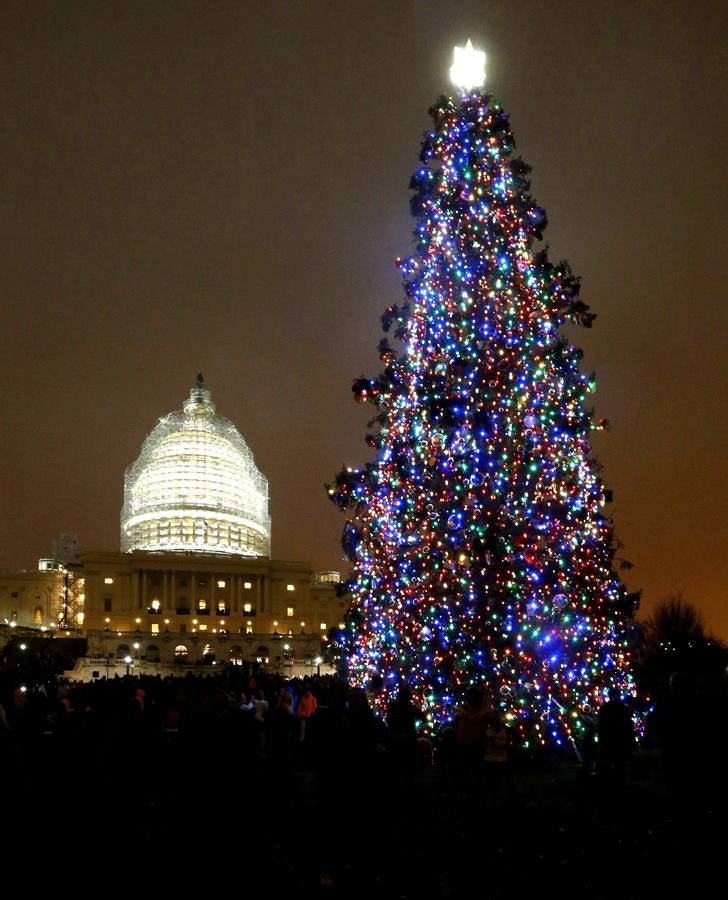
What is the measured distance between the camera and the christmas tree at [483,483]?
1502cm

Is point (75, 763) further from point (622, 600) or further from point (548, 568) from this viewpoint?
point (622, 600)

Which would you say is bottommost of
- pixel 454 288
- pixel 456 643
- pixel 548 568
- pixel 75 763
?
pixel 75 763

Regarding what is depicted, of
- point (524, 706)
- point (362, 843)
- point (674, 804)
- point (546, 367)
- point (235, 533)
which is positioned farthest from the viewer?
point (235, 533)

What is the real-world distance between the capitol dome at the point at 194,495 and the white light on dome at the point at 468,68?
321 feet

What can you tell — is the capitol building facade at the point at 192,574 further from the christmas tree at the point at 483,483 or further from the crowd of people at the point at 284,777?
the crowd of people at the point at 284,777

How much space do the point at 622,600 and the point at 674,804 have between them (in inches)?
268

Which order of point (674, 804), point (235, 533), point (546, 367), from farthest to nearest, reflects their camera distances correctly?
point (235, 533)
point (546, 367)
point (674, 804)

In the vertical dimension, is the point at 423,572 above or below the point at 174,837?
above

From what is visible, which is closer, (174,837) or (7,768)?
(7,768)

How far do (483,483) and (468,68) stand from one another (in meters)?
8.56

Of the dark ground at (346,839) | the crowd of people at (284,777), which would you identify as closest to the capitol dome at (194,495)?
the crowd of people at (284,777)

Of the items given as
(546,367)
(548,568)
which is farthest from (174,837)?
(546,367)

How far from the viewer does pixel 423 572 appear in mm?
15727

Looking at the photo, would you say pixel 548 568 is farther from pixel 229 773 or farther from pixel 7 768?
pixel 7 768
